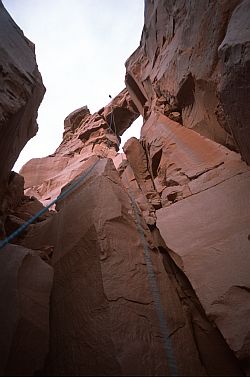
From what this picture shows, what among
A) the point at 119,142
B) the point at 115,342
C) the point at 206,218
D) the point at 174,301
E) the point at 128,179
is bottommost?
the point at 174,301

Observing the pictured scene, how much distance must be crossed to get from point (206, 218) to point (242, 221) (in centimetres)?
54

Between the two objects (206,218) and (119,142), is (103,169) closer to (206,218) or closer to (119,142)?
Answer: (206,218)

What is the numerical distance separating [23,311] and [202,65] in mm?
4642

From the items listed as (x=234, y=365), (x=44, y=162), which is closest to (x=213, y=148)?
(x=234, y=365)

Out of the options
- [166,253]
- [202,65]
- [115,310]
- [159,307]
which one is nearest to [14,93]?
[202,65]

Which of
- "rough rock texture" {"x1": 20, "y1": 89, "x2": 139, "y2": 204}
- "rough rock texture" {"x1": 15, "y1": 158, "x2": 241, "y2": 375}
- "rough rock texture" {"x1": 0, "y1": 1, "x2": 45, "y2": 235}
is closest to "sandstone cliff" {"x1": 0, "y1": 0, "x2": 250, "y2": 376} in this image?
"rough rock texture" {"x1": 15, "y1": 158, "x2": 241, "y2": 375}

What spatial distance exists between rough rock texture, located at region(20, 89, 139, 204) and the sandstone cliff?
7.98 meters

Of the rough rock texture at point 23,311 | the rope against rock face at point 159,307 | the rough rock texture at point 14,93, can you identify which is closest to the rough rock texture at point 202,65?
the rope against rock face at point 159,307

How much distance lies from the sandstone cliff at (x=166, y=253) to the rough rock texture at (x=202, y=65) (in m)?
Result: 0.02

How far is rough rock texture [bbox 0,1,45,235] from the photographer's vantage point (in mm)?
4184

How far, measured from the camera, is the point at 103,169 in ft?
16.5

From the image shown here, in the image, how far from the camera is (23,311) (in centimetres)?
259

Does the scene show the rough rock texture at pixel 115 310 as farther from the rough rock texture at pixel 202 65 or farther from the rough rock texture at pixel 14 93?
the rough rock texture at pixel 202 65

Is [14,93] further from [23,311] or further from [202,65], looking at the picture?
[23,311]
